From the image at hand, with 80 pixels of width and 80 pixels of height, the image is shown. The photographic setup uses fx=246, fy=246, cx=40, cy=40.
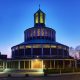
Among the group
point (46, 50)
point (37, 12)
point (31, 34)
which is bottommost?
point (46, 50)

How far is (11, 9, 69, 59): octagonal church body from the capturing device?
78.6 metres

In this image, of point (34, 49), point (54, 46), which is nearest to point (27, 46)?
point (34, 49)

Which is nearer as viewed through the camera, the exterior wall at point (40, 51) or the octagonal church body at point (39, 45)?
the exterior wall at point (40, 51)

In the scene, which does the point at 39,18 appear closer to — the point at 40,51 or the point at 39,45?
the point at 39,45

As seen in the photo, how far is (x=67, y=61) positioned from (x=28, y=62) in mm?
11492

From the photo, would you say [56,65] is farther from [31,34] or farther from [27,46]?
[31,34]

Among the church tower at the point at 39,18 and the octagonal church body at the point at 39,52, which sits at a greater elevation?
the church tower at the point at 39,18

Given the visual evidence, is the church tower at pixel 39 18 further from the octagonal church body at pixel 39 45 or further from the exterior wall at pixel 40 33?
the exterior wall at pixel 40 33

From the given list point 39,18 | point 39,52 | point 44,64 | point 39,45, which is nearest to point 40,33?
point 39,45

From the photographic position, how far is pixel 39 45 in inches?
3115

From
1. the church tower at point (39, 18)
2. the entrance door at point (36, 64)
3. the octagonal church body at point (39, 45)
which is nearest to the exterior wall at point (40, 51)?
the octagonal church body at point (39, 45)

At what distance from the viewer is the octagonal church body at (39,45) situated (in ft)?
258

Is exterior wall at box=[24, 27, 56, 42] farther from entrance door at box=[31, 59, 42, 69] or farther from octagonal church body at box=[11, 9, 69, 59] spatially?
entrance door at box=[31, 59, 42, 69]

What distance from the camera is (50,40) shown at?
286 ft
